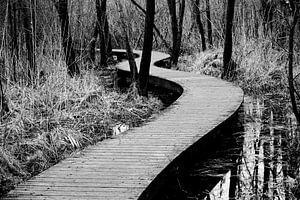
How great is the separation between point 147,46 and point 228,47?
245 cm

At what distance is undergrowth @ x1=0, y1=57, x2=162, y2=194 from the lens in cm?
441

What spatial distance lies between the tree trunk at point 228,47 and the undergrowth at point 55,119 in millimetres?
2148

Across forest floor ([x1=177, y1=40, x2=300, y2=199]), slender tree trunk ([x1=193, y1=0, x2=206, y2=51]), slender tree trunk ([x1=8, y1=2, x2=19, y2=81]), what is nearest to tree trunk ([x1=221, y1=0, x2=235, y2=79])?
forest floor ([x1=177, y1=40, x2=300, y2=199])

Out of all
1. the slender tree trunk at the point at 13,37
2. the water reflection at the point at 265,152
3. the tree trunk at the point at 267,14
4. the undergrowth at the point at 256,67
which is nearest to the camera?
the water reflection at the point at 265,152

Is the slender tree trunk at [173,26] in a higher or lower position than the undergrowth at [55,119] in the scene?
higher

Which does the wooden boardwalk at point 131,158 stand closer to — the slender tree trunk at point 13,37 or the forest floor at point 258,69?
the forest floor at point 258,69

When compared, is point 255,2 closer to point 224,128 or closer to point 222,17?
point 222,17

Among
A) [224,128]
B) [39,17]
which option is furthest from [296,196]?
[39,17]

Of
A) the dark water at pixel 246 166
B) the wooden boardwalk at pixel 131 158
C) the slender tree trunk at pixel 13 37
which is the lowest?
the dark water at pixel 246 166

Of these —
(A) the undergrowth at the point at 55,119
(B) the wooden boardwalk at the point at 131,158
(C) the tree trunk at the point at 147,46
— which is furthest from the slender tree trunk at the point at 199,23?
(B) the wooden boardwalk at the point at 131,158

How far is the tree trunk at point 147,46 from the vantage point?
6547 millimetres

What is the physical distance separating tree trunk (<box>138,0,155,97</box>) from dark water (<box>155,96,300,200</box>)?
151cm

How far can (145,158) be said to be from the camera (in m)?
3.95

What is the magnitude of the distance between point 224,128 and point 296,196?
5.88 ft
